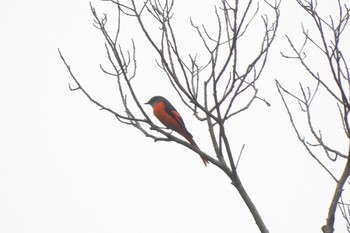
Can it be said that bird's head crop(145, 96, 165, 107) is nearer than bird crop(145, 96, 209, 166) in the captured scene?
No

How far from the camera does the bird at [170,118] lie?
6566mm

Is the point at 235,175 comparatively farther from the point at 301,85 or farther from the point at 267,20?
the point at 267,20

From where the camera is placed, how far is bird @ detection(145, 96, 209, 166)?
21.5 ft

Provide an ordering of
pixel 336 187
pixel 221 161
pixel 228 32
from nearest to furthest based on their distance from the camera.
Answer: pixel 336 187
pixel 221 161
pixel 228 32

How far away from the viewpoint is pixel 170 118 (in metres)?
6.63

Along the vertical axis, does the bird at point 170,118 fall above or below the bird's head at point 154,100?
below

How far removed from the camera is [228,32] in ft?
11.2

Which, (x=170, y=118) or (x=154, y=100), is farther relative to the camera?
(x=154, y=100)

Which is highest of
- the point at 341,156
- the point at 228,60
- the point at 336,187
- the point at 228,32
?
the point at 228,32

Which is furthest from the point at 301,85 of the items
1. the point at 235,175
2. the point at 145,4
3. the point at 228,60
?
the point at 145,4

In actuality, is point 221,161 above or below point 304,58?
below

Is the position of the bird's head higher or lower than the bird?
higher

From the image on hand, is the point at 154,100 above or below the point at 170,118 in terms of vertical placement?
above

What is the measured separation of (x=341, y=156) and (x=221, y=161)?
772 mm
